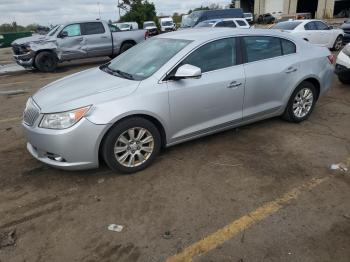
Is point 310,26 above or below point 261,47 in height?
below

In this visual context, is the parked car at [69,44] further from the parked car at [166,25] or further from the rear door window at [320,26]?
the parked car at [166,25]

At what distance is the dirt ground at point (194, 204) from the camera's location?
280cm

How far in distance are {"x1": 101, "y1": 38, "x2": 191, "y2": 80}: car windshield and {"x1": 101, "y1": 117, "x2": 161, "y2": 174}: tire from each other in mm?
623

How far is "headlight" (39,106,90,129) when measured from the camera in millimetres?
3570

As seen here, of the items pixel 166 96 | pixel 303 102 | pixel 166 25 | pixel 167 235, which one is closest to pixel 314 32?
pixel 303 102

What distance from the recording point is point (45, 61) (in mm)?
12688

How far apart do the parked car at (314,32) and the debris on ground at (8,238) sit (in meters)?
12.5

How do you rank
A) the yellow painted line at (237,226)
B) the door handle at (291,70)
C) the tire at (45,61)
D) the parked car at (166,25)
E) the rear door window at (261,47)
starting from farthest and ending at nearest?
the parked car at (166,25)
the tire at (45,61)
the door handle at (291,70)
the rear door window at (261,47)
the yellow painted line at (237,226)

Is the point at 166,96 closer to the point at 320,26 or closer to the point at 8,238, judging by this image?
the point at 8,238

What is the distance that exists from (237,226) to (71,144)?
6.20 ft

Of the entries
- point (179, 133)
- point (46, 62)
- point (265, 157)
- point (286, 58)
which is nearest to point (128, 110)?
point (179, 133)

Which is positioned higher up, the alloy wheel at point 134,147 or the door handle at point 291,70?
the door handle at point 291,70

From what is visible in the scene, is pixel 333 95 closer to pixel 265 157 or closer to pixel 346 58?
pixel 346 58

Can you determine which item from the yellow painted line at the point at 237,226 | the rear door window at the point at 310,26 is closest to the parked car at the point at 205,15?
the rear door window at the point at 310,26
